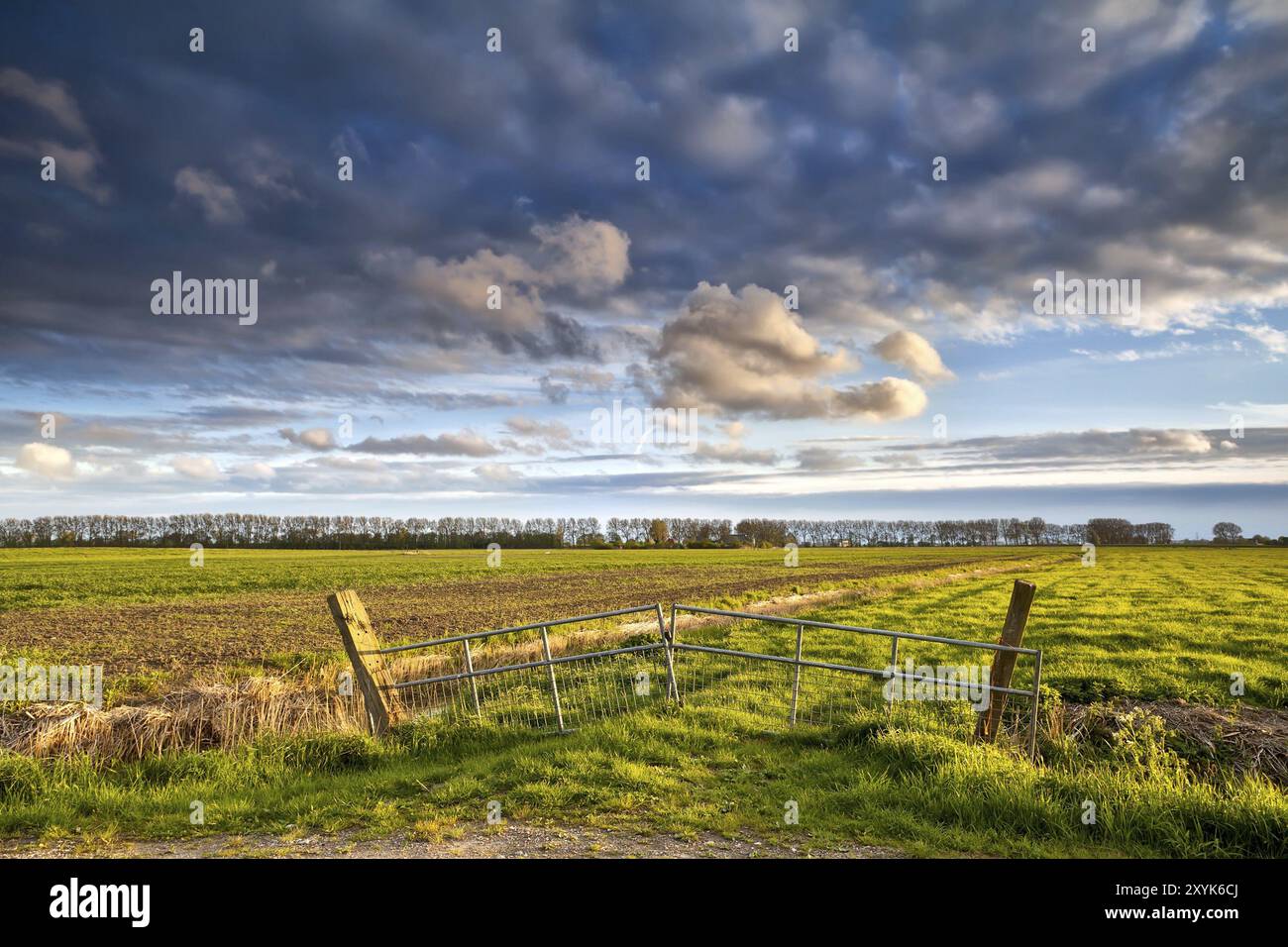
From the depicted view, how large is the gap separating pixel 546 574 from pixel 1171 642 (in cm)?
4344

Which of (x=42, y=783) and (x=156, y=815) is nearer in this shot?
(x=156, y=815)

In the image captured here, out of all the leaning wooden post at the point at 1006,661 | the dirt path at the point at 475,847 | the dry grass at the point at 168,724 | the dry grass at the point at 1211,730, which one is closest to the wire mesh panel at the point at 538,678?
the dry grass at the point at 168,724

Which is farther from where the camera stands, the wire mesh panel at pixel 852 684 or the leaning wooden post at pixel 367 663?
the leaning wooden post at pixel 367 663

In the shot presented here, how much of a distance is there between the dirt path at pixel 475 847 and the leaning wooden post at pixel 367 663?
144 inches

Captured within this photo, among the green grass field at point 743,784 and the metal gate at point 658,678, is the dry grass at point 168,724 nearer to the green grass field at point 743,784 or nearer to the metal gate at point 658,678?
the green grass field at point 743,784

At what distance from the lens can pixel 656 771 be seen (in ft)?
26.5

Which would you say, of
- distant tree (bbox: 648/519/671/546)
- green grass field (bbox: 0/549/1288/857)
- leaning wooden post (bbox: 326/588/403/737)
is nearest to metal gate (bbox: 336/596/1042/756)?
leaning wooden post (bbox: 326/588/403/737)

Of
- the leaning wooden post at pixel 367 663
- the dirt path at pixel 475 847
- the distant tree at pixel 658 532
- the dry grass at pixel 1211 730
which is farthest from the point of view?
the distant tree at pixel 658 532

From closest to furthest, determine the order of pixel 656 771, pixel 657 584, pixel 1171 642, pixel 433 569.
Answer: pixel 656 771
pixel 1171 642
pixel 657 584
pixel 433 569

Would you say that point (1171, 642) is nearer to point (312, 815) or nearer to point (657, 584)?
point (312, 815)

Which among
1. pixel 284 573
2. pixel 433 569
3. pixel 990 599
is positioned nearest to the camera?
pixel 990 599

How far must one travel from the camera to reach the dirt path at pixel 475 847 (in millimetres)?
6039

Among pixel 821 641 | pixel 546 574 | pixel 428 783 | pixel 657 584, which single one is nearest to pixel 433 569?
pixel 546 574

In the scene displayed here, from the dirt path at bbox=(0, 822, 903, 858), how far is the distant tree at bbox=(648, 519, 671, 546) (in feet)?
470
